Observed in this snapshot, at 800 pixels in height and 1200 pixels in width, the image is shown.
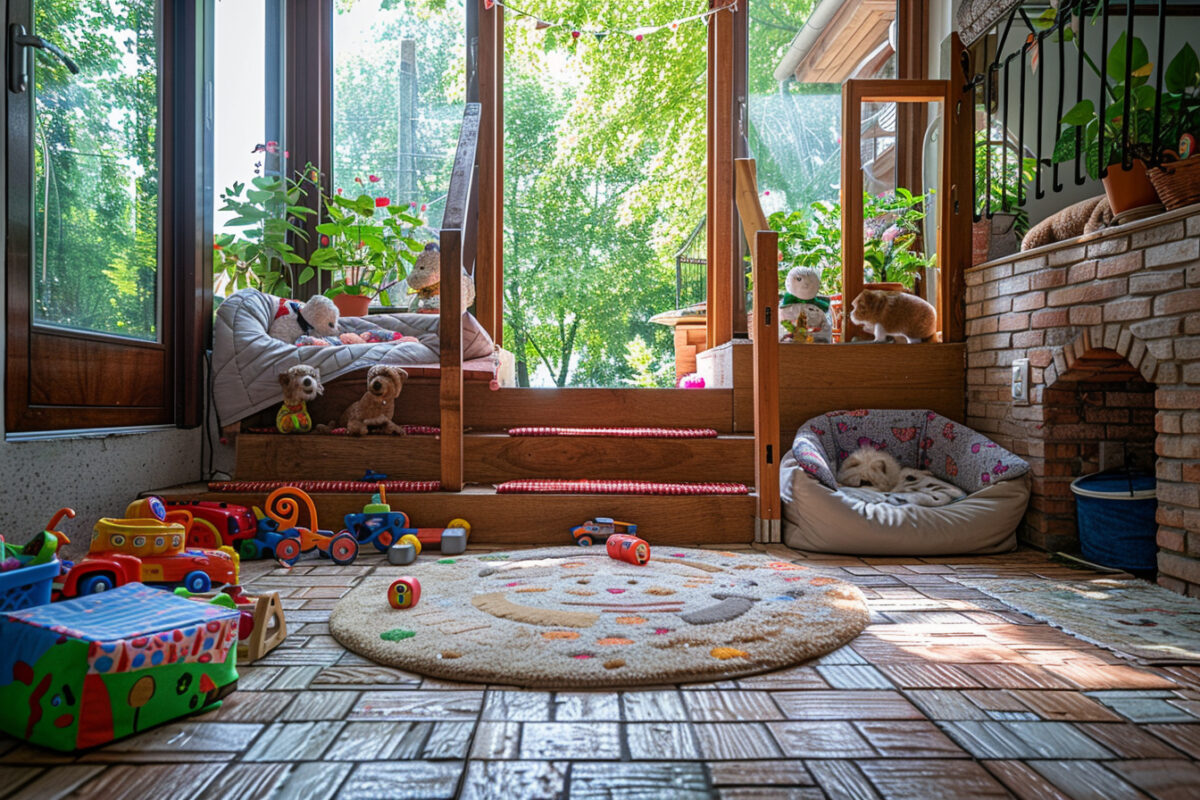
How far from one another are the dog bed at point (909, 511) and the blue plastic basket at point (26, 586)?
6.80ft

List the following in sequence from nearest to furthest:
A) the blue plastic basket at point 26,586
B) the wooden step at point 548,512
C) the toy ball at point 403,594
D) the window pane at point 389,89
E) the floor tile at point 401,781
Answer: the floor tile at point 401,781, the blue plastic basket at point 26,586, the toy ball at point 403,594, the wooden step at point 548,512, the window pane at point 389,89

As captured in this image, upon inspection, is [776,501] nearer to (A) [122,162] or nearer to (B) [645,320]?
(A) [122,162]

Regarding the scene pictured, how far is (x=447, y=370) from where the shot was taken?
2832 millimetres

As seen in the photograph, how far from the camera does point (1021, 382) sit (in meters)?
2.77

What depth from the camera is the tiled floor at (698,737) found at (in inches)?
38.9

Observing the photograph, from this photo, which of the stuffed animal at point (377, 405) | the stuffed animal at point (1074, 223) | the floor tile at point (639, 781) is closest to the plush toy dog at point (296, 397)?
the stuffed animal at point (377, 405)

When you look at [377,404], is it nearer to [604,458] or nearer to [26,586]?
[604,458]

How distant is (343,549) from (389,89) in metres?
3.11

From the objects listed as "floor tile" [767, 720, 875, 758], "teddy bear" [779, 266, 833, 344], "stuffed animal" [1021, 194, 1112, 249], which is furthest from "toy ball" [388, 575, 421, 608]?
"stuffed animal" [1021, 194, 1112, 249]

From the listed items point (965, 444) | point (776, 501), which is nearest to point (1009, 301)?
point (965, 444)

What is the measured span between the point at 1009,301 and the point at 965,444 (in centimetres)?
56

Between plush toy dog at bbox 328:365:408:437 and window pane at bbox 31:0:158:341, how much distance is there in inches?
32.4

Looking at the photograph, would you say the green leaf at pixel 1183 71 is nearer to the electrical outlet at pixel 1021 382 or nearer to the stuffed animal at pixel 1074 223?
the stuffed animal at pixel 1074 223

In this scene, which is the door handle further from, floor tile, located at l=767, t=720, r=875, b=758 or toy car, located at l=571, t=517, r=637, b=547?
floor tile, located at l=767, t=720, r=875, b=758
